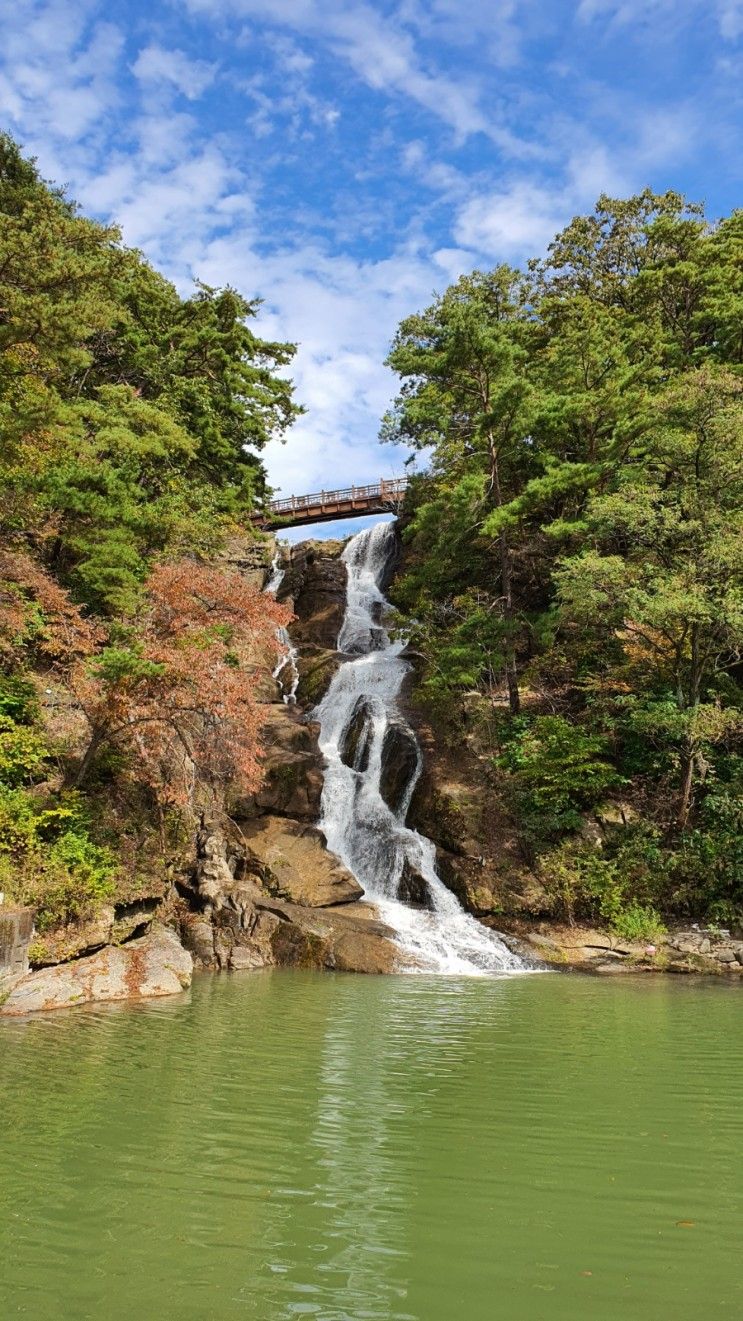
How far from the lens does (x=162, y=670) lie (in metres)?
14.1

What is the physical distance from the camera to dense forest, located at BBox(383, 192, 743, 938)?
18.3m

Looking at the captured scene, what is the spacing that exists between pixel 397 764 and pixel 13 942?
13.9 metres

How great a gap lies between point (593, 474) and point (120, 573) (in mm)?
13338

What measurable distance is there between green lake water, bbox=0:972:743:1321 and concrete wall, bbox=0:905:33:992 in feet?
5.42

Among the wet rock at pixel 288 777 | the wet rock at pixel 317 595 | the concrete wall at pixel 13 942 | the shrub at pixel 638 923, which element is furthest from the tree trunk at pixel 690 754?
the wet rock at pixel 317 595

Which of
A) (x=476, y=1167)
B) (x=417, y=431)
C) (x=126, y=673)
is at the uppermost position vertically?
(x=417, y=431)

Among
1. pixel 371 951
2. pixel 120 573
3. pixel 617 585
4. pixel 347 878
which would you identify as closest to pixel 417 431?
pixel 617 585

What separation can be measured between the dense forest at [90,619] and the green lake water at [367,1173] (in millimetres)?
5296

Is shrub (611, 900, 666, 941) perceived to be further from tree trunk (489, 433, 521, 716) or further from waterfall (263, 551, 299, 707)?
waterfall (263, 551, 299, 707)

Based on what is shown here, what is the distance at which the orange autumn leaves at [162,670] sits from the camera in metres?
14.5

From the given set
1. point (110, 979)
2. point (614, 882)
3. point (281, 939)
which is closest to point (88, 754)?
point (110, 979)

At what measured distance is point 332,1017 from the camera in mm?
10508

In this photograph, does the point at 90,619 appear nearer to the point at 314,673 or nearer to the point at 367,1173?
the point at 314,673

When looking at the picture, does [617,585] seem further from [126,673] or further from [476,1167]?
[476,1167]
